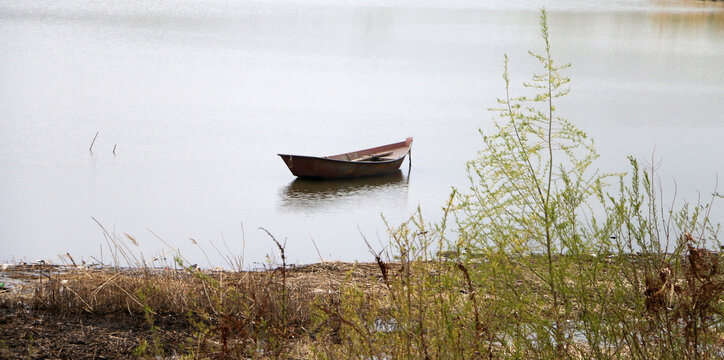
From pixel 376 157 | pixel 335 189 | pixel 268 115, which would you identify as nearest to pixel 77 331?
pixel 335 189

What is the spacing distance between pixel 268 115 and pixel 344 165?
26.1ft

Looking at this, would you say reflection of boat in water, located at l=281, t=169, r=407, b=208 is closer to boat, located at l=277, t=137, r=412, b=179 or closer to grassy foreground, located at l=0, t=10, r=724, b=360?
boat, located at l=277, t=137, r=412, b=179

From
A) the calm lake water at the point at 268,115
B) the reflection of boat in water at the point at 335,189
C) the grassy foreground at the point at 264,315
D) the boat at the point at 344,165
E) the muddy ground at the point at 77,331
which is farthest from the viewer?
the boat at the point at 344,165

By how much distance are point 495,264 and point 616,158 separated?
1634 cm

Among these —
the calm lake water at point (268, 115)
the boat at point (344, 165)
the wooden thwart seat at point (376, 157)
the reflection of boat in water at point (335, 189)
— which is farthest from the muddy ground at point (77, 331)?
the wooden thwart seat at point (376, 157)

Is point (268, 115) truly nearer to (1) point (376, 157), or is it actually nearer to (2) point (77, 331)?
(1) point (376, 157)

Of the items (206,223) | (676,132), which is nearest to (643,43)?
(676,132)

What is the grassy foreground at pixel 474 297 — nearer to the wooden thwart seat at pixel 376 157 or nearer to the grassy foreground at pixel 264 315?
the grassy foreground at pixel 264 315

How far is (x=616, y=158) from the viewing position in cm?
1920

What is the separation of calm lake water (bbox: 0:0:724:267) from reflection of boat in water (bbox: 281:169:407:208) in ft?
0.19

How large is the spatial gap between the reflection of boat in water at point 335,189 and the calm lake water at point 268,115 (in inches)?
2.3

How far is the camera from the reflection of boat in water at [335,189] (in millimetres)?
15016

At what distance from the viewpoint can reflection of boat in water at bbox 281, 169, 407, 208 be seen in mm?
15016

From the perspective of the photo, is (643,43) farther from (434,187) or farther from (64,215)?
(64,215)
